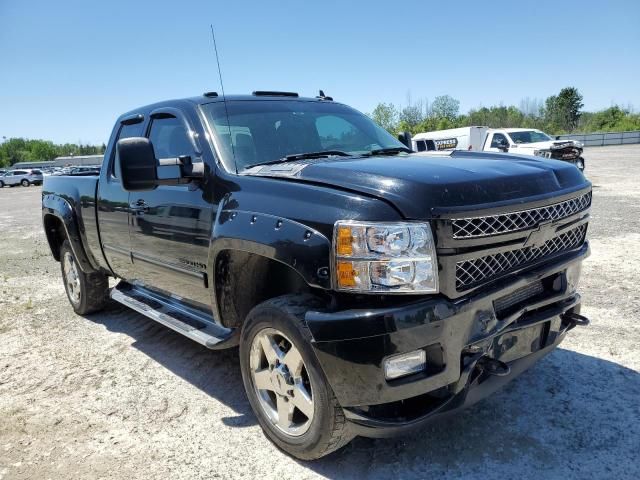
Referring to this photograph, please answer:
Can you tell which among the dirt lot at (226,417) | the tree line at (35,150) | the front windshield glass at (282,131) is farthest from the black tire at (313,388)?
the tree line at (35,150)

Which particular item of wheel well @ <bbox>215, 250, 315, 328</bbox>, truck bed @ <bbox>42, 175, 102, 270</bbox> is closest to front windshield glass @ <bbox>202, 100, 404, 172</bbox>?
wheel well @ <bbox>215, 250, 315, 328</bbox>

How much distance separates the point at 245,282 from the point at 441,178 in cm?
133

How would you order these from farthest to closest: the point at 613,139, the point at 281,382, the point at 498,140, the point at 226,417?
the point at 613,139, the point at 498,140, the point at 226,417, the point at 281,382

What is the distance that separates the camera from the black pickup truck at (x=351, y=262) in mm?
2221

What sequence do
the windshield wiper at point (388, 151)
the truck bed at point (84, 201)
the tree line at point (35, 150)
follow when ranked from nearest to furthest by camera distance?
the windshield wiper at point (388, 151) < the truck bed at point (84, 201) < the tree line at point (35, 150)

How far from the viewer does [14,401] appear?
364cm

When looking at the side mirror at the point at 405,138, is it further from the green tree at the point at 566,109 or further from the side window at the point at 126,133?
the green tree at the point at 566,109

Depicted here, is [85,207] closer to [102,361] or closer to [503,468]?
[102,361]

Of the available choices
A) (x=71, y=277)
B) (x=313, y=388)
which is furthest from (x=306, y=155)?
(x=71, y=277)

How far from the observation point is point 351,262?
2.23m

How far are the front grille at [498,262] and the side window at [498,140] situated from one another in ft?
56.4

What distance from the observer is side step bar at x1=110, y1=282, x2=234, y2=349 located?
3205mm

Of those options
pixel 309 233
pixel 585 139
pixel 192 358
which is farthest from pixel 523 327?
pixel 585 139

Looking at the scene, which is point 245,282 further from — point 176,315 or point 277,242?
point 176,315
